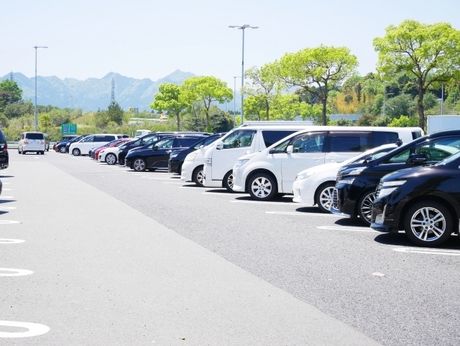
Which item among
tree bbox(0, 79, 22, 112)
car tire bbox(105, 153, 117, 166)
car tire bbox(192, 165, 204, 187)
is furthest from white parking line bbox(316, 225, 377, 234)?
tree bbox(0, 79, 22, 112)

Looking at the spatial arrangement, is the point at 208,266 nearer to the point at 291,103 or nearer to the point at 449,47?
the point at 449,47

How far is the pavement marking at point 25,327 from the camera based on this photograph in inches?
208

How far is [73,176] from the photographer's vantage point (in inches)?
993

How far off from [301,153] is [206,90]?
6067cm

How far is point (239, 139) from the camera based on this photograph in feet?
60.6

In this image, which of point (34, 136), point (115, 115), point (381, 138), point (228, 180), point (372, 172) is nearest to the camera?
point (372, 172)

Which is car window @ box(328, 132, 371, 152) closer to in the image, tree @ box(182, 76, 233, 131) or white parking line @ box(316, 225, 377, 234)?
white parking line @ box(316, 225, 377, 234)

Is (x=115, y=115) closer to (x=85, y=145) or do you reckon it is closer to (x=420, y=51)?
(x=85, y=145)

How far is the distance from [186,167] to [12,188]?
16.8ft

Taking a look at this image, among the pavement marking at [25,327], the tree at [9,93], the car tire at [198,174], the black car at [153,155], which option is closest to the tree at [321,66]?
the black car at [153,155]

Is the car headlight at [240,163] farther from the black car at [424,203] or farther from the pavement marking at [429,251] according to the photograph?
the pavement marking at [429,251]

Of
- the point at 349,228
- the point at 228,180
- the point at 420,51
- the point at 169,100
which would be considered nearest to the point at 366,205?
the point at 349,228

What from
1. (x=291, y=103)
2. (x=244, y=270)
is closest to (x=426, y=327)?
(x=244, y=270)

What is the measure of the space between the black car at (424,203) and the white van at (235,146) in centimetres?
798
